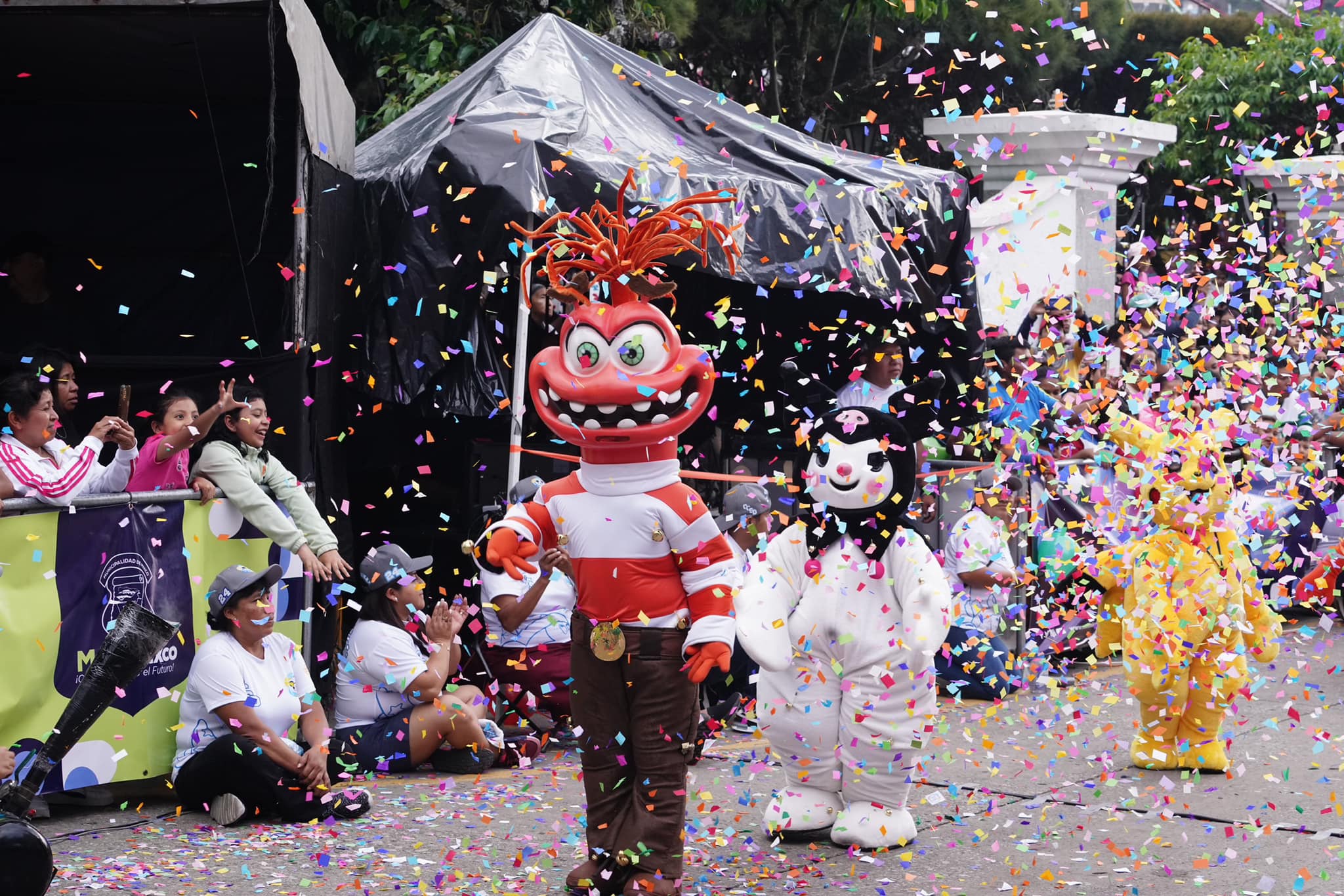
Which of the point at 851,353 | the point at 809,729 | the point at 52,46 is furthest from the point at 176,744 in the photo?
the point at 851,353

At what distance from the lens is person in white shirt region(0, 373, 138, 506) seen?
563 centimetres

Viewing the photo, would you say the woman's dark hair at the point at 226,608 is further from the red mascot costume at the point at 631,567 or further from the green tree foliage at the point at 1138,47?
the green tree foliage at the point at 1138,47

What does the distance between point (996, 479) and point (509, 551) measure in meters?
4.21

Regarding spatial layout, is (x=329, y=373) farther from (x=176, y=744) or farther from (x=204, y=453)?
(x=176, y=744)

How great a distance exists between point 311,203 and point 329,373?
0.83 metres

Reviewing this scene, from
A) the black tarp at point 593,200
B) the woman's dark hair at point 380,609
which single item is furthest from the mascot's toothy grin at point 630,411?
the black tarp at point 593,200

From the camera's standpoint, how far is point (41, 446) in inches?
231

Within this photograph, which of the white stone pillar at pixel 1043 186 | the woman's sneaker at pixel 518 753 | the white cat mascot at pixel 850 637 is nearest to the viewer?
the white cat mascot at pixel 850 637

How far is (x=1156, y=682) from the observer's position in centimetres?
625

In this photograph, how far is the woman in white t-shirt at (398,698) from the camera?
630 centimetres

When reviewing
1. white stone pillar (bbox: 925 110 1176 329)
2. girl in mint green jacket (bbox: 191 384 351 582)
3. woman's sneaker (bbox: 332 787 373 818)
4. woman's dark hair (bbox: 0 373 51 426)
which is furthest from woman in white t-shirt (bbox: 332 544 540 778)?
white stone pillar (bbox: 925 110 1176 329)

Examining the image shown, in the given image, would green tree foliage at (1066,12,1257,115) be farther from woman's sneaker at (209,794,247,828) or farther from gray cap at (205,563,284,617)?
woman's sneaker at (209,794,247,828)

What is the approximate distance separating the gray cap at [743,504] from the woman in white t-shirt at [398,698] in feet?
5.10

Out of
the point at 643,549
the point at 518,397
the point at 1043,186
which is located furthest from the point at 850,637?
the point at 1043,186
